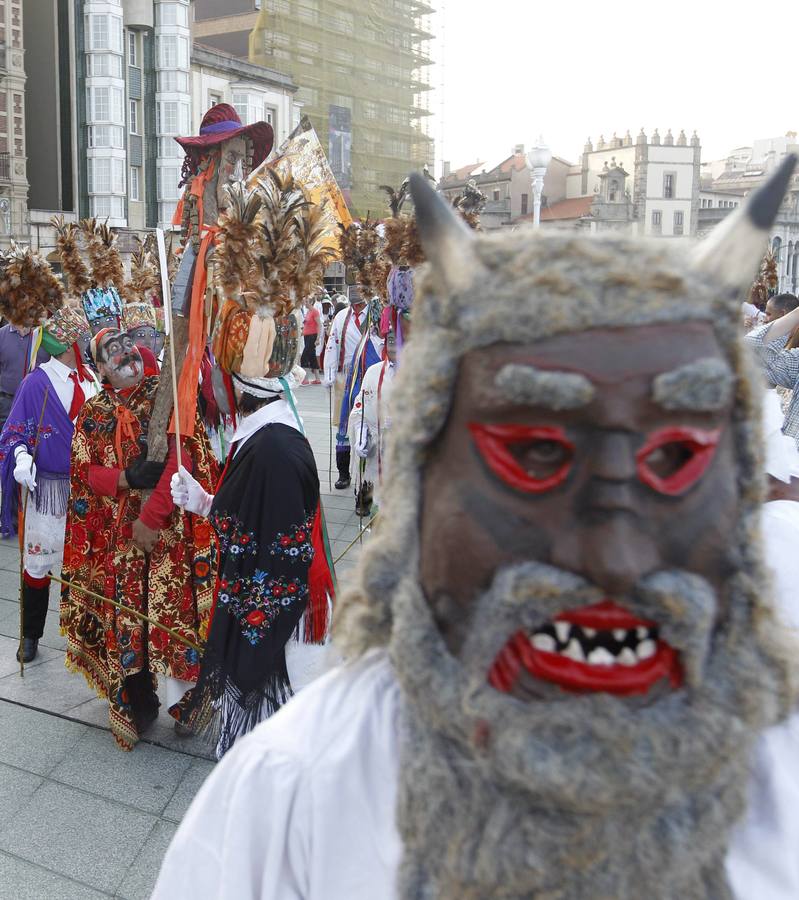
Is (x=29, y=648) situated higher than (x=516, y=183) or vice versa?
(x=516, y=183)

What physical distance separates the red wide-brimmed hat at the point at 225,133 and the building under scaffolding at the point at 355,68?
3840 cm

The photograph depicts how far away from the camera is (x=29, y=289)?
22.1 ft

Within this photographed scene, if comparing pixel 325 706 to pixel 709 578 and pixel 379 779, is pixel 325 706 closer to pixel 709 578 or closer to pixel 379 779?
pixel 379 779

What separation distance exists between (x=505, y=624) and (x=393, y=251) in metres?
5.57

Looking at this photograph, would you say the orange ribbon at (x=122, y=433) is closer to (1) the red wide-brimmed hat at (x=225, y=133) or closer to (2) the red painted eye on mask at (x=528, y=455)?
(1) the red wide-brimmed hat at (x=225, y=133)

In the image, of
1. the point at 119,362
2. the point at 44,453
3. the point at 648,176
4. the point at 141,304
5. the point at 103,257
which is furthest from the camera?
the point at 648,176

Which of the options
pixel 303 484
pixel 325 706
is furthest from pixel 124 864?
pixel 325 706

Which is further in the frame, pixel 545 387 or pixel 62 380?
pixel 62 380

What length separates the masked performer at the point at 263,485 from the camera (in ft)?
10.9

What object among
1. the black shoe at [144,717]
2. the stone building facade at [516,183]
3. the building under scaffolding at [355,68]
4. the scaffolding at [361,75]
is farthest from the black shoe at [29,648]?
the stone building facade at [516,183]

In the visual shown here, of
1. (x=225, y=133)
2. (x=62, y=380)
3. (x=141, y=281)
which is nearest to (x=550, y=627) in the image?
(x=225, y=133)

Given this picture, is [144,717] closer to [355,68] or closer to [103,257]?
[103,257]

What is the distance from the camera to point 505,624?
3.81ft

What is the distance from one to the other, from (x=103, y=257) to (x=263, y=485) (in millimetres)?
4405
